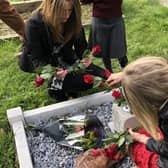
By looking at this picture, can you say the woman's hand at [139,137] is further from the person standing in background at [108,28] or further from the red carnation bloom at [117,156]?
the person standing in background at [108,28]

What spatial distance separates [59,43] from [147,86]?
142 cm

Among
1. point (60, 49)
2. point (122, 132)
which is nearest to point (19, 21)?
point (60, 49)

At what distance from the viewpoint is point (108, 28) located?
356 centimetres

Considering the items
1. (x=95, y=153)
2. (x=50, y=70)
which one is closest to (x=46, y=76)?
(x=50, y=70)

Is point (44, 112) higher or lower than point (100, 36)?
lower

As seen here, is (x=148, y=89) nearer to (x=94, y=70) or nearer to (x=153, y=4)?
(x=94, y=70)

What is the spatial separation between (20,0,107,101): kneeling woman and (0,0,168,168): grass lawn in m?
0.37

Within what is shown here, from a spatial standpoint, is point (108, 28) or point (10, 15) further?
point (10, 15)

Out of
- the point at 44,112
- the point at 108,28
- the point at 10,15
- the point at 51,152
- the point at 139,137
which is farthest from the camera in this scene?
the point at 10,15

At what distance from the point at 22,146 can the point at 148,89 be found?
3.99ft

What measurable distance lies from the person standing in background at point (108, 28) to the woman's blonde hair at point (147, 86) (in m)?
1.47

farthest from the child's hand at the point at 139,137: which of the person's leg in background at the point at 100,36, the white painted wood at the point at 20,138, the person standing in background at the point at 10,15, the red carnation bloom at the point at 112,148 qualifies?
the person standing in background at the point at 10,15

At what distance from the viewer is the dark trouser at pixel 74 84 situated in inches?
127

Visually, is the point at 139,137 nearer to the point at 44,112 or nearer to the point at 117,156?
the point at 117,156
